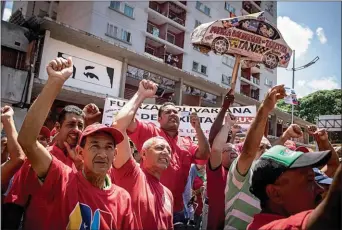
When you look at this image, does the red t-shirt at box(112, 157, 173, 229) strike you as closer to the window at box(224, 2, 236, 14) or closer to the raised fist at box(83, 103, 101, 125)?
the raised fist at box(83, 103, 101, 125)

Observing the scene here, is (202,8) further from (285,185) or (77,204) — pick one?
(285,185)

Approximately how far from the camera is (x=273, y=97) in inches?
83.8

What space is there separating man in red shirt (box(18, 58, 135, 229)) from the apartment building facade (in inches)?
264

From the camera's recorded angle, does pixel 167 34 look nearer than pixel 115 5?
No

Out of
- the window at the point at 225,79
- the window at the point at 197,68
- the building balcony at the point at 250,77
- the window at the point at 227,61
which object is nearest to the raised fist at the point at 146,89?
the window at the point at 197,68

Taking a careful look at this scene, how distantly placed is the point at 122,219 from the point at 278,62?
4.03m

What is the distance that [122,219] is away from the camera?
1.92 m

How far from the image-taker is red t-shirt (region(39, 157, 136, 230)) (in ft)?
5.86

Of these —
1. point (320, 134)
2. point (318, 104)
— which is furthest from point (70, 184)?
point (318, 104)

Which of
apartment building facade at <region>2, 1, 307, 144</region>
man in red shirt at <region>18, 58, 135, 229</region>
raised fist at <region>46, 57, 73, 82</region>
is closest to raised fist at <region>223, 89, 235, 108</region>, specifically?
man in red shirt at <region>18, 58, 135, 229</region>

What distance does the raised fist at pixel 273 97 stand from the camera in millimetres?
2098

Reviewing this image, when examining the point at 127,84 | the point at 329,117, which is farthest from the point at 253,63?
the point at 127,84

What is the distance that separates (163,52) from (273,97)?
68.9ft

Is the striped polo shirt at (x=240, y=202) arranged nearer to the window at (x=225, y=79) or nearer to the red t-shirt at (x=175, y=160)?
the red t-shirt at (x=175, y=160)
